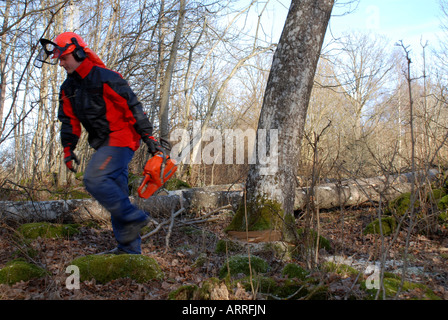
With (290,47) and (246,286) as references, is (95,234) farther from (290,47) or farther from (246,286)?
(290,47)

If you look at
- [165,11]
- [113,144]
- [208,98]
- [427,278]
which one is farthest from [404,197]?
[208,98]

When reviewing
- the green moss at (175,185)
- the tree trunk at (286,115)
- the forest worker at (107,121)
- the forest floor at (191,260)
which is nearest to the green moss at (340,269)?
the forest floor at (191,260)

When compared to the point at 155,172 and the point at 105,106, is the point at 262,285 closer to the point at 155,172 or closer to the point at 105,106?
the point at 155,172

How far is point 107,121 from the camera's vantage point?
359cm

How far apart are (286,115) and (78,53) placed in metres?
2.47

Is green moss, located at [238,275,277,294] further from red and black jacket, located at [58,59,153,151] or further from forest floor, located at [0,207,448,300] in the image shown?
red and black jacket, located at [58,59,153,151]

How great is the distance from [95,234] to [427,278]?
4.26 metres

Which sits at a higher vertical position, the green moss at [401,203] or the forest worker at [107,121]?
the forest worker at [107,121]

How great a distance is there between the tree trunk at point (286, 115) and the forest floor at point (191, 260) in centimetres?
60

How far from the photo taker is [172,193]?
7.15 m

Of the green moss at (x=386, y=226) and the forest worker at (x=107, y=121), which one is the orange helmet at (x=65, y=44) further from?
the green moss at (x=386, y=226)

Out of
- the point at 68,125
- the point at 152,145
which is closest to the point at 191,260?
the point at 152,145

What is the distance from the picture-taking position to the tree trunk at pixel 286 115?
14.8ft

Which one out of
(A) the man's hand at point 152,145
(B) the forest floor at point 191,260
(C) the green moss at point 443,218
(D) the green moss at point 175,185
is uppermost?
(A) the man's hand at point 152,145
